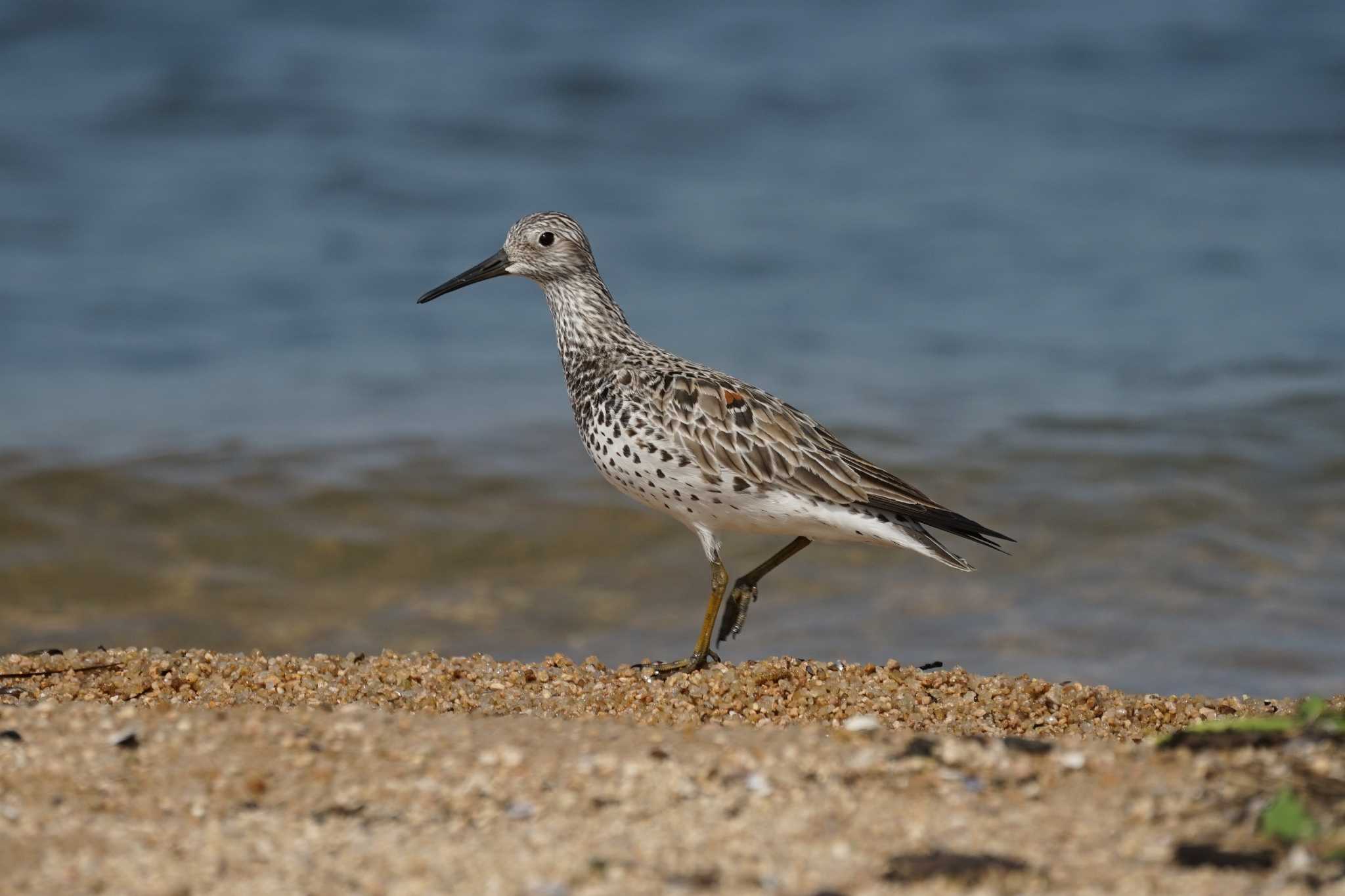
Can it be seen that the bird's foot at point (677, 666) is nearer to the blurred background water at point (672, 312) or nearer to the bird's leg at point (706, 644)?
the bird's leg at point (706, 644)

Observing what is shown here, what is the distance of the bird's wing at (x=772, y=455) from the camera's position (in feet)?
21.1

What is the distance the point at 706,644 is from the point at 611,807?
112 inches

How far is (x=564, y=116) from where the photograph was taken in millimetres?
17953

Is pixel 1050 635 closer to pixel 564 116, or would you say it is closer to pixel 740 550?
pixel 740 550

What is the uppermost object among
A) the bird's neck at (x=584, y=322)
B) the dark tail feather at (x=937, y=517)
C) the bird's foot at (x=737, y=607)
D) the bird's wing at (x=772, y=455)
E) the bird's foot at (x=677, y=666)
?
the bird's neck at (x=584, y=322)

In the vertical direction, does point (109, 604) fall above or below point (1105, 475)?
below

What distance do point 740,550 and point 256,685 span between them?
4.41 m

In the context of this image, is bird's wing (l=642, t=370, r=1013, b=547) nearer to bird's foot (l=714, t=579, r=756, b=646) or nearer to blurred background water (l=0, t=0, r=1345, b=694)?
bird's foot (l=714, t=579, r=756, b=646)

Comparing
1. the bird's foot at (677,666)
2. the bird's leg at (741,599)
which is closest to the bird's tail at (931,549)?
the bird's leg at (741,599)

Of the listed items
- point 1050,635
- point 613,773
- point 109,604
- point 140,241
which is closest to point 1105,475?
point 1050,635

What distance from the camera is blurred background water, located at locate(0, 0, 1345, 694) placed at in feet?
30.0

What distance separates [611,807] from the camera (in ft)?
12.3

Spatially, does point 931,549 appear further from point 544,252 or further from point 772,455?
point 544,252

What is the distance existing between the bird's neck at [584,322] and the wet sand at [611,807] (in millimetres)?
2822
